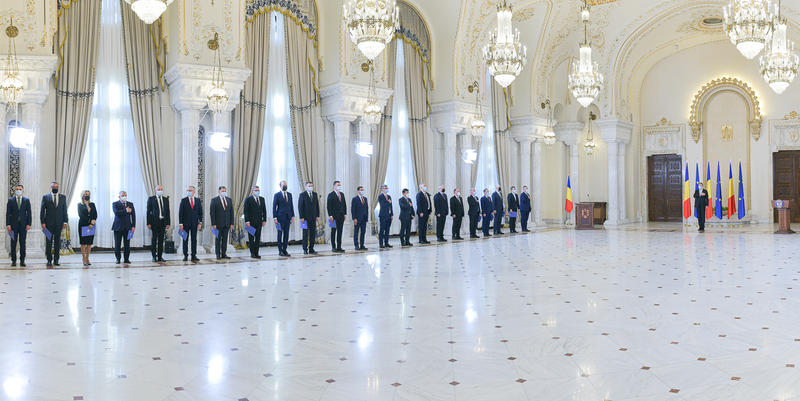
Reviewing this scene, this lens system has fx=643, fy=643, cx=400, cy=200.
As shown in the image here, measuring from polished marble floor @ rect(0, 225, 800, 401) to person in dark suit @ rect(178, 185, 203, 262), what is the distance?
4.18ft

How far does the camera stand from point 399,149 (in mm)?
17281

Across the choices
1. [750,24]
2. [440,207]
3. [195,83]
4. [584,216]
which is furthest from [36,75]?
[584,216]

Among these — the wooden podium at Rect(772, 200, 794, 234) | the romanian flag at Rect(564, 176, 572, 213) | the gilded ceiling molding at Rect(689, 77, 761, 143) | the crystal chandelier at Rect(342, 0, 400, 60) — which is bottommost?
the wooden podium at Rect(772, 200, 794, 234)

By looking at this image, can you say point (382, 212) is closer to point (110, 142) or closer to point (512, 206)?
point (110, 142)

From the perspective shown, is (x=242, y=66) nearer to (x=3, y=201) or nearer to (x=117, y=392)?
(x=3, y=201)

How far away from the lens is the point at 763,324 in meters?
5.75

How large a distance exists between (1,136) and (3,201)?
3.72ft

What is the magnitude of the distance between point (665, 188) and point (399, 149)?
442 inches

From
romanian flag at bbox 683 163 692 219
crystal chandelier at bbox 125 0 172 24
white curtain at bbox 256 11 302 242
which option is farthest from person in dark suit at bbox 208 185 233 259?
romanian flag at bbox 683 163 692 219

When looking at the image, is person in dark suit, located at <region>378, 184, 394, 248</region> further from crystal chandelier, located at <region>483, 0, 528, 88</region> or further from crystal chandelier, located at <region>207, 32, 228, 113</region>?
crystal chandelier, located at <region>207, 32, 228, 113</region>

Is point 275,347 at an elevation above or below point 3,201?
below

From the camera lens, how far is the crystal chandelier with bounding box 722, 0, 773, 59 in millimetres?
10578

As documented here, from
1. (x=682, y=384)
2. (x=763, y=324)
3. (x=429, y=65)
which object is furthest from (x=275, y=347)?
(x=429, y=65)

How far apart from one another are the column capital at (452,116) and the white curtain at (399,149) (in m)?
0.90
